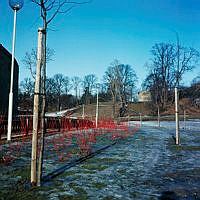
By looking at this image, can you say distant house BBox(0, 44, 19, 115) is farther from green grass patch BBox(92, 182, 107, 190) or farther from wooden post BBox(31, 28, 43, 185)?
green grass patch BBox(92, 182, 107, 190)

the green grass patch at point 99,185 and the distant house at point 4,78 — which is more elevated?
the distant house at point 4,78

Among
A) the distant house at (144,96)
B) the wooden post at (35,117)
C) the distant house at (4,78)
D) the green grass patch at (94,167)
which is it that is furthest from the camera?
the distant house at (144,96)

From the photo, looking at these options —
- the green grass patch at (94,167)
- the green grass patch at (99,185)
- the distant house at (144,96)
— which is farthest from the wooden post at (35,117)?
the distant house at (144,96)

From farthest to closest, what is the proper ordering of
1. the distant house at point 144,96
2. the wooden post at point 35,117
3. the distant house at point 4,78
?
the distant house at point 144,96
the distant house at point 4,78
the wooden post at point 35,117

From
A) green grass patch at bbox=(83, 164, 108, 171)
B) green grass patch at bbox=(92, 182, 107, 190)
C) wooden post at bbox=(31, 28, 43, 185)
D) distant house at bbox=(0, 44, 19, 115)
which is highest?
distant house at bbox=(0, 44, 19, 115)

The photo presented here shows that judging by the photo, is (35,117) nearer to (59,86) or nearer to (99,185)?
(99,185)

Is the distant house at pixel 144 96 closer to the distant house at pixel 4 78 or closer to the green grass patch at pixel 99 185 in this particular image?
the distant house at pixel 4 78

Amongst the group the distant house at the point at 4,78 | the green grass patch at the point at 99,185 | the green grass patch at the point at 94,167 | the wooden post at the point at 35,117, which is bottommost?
the green grass patch at the point at 94,167

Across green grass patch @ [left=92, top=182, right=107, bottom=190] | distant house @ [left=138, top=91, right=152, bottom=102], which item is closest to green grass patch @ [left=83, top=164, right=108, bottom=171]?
green grass patch @ [left=92, top=182, right=107, bottom=190]

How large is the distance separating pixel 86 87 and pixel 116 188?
248ft

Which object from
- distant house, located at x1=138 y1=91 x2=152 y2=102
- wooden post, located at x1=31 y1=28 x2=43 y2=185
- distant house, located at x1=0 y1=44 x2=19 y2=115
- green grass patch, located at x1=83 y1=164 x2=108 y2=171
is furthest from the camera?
distant house, located at x1=138 y1=91 x2=152 y2=102

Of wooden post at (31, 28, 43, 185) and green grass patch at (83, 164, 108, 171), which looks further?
green grass patch at (83, 164, 108, 171)

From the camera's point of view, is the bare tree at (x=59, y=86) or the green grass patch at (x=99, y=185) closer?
the green grass patch at (x=99, y=185)

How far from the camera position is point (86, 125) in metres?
20.5
